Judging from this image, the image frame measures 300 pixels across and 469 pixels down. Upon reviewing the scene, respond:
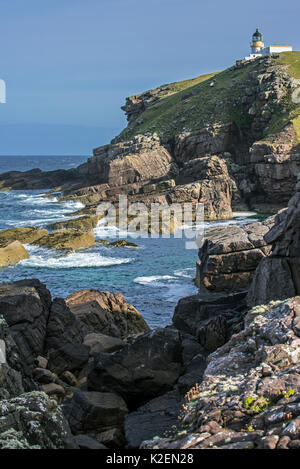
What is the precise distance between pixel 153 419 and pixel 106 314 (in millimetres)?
11834

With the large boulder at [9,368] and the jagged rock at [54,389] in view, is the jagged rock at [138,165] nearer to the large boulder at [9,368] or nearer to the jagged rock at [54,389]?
the jagged rock at [54,389]

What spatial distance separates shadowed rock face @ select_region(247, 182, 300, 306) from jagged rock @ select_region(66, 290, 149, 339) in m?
8.06

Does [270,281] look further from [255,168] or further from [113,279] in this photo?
[255,168]

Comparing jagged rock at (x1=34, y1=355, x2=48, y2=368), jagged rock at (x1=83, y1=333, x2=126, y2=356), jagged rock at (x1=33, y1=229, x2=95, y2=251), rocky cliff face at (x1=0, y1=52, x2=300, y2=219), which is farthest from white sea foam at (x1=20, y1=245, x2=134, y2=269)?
Answer: rocky cliff face at (x1=0, y1=52, x2=300, y2=219)

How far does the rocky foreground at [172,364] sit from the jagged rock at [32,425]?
24 mm

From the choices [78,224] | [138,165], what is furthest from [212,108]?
[78,224]

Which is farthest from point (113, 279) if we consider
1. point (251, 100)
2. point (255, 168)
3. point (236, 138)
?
point (251, 100)

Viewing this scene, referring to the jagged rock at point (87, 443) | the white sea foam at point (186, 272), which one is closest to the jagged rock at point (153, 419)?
the jagged rock at point (87, 443)

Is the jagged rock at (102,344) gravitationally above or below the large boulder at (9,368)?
below

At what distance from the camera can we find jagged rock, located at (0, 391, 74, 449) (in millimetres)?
9336

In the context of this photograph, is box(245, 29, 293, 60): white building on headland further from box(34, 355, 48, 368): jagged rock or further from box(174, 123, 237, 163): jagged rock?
box(34, 355, 48, 368): jagged rock

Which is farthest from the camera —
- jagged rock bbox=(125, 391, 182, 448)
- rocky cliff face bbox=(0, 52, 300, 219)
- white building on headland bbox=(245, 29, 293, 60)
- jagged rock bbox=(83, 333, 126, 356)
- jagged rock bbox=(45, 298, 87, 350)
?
white building on headland bbox=(245, 29, 293, 60)

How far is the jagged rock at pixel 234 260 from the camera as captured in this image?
2453 centimetres
